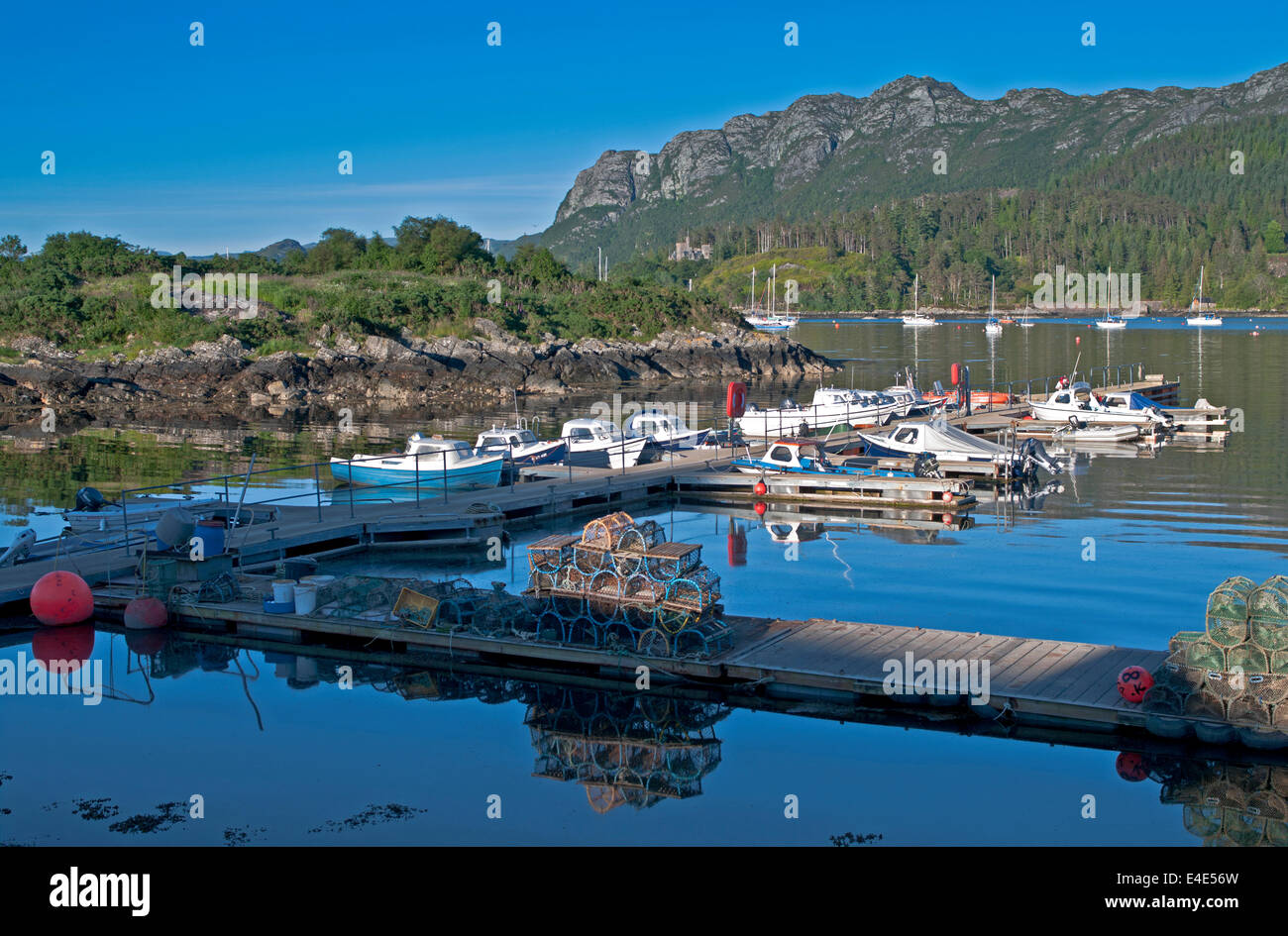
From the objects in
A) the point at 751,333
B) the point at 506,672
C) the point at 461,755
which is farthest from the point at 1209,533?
the point at 751,333

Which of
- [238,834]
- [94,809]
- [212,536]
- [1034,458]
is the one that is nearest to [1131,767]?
[238,834]

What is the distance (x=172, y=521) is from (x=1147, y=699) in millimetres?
16266

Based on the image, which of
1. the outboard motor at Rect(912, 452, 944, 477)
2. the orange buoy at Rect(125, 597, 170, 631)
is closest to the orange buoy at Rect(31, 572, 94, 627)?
the orange buoy at Rect(125, 597, 170, 631)

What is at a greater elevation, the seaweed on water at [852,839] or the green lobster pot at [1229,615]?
the green lobster pot at [1229,615]

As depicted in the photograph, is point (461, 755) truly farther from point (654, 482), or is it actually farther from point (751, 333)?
point (751, 333)

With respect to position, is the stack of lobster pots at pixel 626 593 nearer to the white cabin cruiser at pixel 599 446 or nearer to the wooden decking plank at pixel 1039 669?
the wooden decking plank at pixel 1039 669

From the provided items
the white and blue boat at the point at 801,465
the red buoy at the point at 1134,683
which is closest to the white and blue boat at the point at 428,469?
the white and blue boat at the point at 801,465

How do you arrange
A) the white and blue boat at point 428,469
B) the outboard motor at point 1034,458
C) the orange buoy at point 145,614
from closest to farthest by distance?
the orange buoy at point 145,614, the white and blue boat at point 428,469, the outboard motor at point 1034,458

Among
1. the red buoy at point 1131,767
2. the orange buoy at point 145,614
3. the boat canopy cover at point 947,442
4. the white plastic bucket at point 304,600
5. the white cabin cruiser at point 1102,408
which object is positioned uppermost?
the white cabin cruiser at point 1102,408

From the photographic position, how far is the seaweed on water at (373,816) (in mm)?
12768

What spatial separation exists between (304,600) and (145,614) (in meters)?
2.99

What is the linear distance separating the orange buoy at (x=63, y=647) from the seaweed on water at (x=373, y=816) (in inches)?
326

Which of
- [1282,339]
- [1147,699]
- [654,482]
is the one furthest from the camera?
[1282,339]
